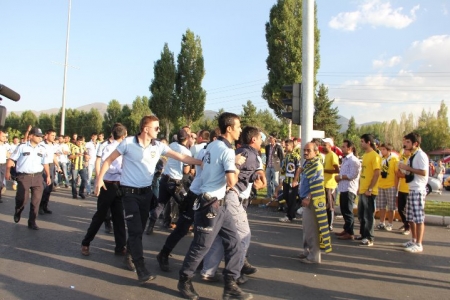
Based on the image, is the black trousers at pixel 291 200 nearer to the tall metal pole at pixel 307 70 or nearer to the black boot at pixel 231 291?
the tall metal pole at pixel 307 70

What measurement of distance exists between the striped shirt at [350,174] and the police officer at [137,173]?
3.77m

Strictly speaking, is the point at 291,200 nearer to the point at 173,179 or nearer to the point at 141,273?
the point at 173,179

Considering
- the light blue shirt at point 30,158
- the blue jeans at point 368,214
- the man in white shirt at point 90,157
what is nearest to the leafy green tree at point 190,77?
the man in white shirt at point 90,157

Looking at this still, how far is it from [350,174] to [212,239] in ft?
13.7

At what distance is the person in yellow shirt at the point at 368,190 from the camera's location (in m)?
7.05

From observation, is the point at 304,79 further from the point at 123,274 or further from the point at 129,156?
the point at 123,274

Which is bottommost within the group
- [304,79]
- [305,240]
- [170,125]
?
[305,240]

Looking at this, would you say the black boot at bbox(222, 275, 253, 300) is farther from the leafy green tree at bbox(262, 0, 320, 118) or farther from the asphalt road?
the leafy green tree at bbox(262, 0, 320, 118)

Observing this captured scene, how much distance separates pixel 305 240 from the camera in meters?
5.93

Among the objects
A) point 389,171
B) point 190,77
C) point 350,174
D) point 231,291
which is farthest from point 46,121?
point 231,291

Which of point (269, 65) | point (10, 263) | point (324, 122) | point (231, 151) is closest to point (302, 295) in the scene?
point (231, 151)

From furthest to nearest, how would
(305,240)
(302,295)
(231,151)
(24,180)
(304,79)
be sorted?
1. (24,180)
2. (304,79)
3. (305,240)
4. (302,295)
5. (231,151)

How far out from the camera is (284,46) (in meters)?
30.8

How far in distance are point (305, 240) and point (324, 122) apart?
143 feet
